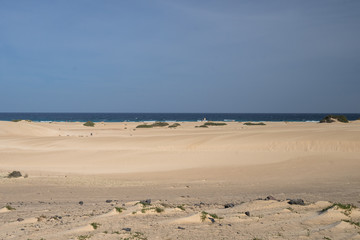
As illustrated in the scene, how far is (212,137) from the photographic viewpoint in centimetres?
2366

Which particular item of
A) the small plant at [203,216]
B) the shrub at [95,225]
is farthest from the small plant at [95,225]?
the small plant at [203,216]

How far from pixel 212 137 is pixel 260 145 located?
4.00 metres

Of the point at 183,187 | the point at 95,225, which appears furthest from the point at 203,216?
the point at 183,187

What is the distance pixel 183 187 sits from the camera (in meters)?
11.3

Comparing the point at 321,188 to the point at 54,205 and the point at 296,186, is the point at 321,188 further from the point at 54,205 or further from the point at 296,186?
the point at 54,205

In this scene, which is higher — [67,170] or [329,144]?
[329,144]

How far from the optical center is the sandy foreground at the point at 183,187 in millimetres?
5993

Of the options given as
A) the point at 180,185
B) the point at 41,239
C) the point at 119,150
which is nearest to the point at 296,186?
the point at 180,185

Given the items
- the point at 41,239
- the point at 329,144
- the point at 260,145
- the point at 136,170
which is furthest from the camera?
the point at 260,145

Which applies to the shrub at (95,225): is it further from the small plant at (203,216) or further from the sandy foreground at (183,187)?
the small plant at (203,216)

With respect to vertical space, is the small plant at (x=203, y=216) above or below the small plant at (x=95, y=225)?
above

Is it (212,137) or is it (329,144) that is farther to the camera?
(212,137)

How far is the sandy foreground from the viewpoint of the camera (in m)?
5.99

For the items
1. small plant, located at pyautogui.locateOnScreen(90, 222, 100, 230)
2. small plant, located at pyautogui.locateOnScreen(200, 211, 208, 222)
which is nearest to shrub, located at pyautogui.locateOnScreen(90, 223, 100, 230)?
small plant, located at pyautogui.locateOnScreen(90, 222, 100, 230)
